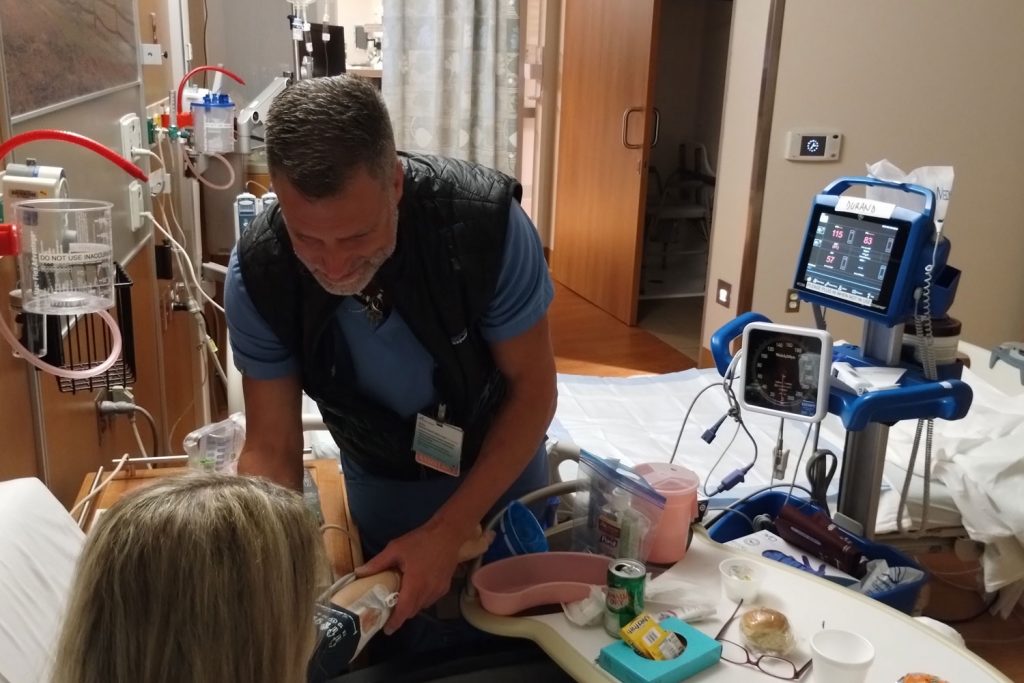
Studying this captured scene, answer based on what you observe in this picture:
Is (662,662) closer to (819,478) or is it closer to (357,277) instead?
(357,277)

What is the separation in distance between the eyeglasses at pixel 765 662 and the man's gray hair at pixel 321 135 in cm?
77

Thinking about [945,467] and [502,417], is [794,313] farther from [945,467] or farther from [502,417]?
[502,417]

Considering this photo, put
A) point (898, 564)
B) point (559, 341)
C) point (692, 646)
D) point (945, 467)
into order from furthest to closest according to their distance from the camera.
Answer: point (559, 341)
point (945, 467)
point (898, 564)
point (692, 646)

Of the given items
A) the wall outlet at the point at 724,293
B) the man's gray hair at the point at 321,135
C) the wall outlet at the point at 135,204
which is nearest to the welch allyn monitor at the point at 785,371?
the man's gray hair at the point at 321,135

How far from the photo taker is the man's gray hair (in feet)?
3.69

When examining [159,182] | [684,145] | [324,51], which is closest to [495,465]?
[159,182]

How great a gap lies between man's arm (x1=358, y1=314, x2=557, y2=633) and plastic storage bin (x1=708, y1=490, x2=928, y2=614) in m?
0.70

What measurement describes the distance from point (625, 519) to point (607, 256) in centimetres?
394

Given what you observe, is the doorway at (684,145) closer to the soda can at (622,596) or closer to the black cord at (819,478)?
the black cord at (819,478)

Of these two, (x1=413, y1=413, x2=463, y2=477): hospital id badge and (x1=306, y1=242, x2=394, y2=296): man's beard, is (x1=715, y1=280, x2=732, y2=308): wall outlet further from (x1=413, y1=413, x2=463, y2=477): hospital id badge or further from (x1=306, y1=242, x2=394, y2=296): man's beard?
(x1=306, y1=242, x2=394, y2=296): man's beard

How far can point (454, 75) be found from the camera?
3.79 metres

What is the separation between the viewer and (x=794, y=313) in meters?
3.93

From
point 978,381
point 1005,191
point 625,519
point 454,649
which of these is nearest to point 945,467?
point 978,381

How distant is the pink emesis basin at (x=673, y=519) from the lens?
1.38m
